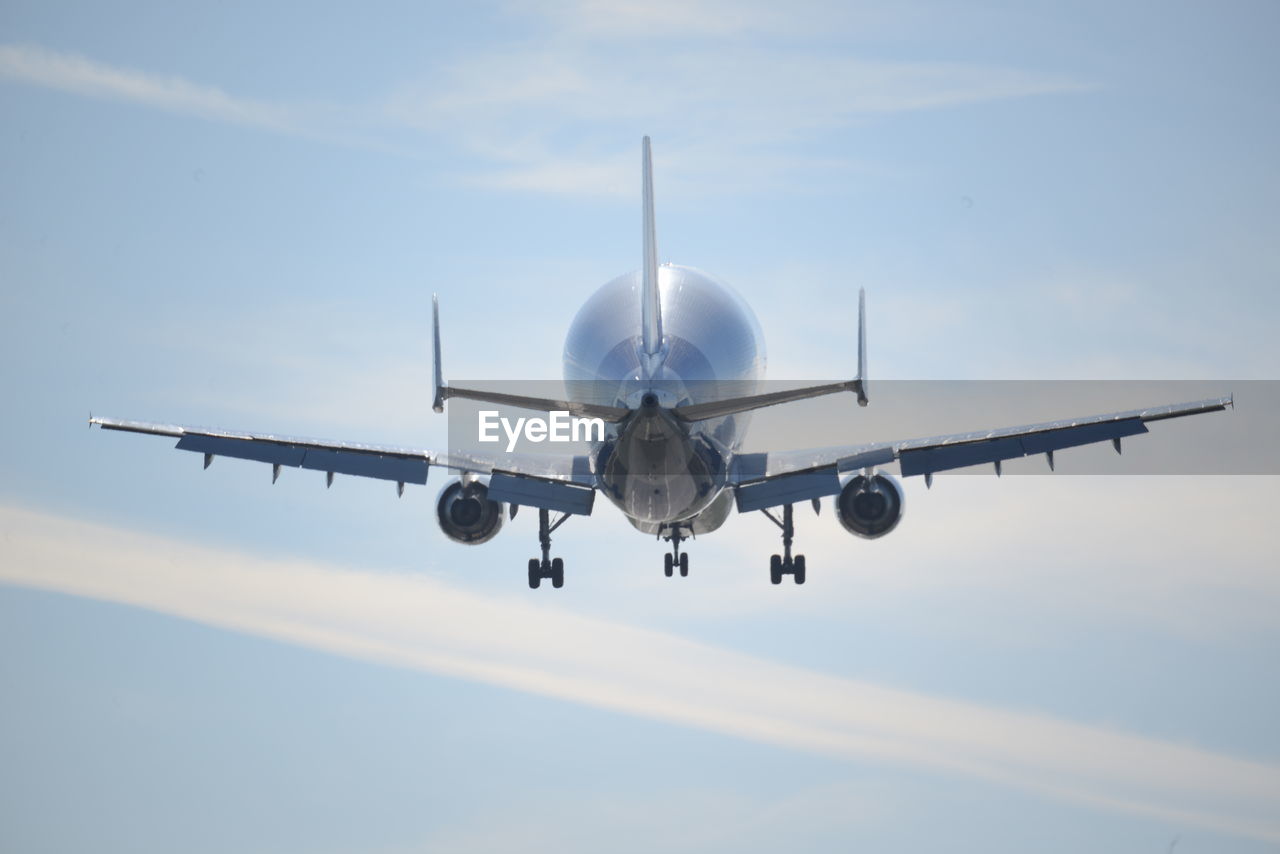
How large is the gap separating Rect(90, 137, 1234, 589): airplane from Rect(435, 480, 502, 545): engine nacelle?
43 mm

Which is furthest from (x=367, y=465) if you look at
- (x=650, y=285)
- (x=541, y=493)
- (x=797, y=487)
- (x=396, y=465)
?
(x=797, y=487)

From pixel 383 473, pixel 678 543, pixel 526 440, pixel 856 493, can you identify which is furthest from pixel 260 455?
pixel 856 493

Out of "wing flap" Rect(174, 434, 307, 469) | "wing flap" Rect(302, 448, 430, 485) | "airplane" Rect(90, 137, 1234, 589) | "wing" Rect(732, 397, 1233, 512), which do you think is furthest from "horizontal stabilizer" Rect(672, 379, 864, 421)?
"wing flap" Rect(174, 434, 307, 469)

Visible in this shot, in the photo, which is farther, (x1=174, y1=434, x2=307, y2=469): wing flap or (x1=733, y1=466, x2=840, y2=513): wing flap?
(x1=733, y1=466, x2=840, y2=513): wing flap

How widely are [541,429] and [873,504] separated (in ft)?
39.6

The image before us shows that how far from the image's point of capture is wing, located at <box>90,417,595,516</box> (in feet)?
185

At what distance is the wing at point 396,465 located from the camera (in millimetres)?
56312

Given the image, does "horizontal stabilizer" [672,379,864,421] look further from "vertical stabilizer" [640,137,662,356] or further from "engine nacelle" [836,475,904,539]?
"engine nacelle" [836,475,904,539]

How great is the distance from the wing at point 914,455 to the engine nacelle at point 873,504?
0.76 meters

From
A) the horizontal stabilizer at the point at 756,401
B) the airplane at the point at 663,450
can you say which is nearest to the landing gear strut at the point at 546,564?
the airplane at the point at 663,450

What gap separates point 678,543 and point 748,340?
6867 mm

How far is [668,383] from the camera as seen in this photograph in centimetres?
5203

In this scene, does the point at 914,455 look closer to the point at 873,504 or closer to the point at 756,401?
the point at 873,504

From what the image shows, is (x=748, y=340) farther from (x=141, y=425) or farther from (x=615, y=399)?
(x=141, y=425)
